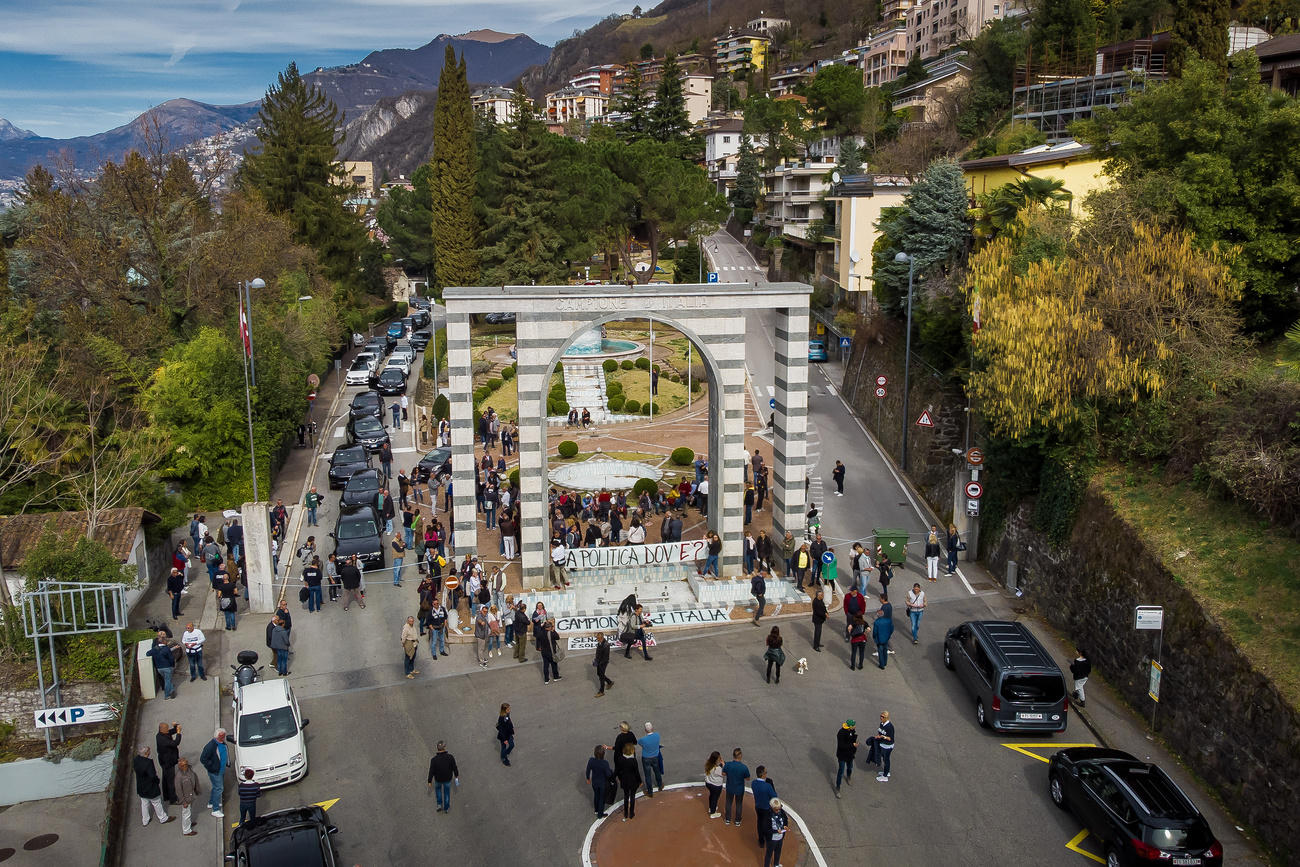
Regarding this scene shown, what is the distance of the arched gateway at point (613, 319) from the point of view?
86.2ft

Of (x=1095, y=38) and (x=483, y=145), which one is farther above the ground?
(x=1095, y=38)

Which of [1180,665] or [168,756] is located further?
[1180,665]

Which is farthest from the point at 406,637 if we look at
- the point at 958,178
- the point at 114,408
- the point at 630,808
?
the point at 958,178

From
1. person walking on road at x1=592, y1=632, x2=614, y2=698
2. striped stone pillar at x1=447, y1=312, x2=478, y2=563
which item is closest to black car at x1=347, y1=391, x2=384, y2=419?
striped stone pillar at x1=447, y1=312, x2=478, y2=563

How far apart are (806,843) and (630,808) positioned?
289 centimetres

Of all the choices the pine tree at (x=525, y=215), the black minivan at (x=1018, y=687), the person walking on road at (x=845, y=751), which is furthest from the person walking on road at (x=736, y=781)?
the pine tree at (x=525, y=215)

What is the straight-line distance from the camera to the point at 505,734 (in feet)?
60.3

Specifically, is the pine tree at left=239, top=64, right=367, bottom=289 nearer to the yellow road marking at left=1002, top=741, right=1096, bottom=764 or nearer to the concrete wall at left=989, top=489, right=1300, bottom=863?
the concrete wall at left=989, top=489, right=1300, bottom=863

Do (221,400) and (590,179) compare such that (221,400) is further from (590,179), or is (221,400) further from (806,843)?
(590,179)

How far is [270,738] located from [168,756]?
1.68m

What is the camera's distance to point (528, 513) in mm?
27125

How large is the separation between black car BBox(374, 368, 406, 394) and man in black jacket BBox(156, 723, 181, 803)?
→ 3750 cm

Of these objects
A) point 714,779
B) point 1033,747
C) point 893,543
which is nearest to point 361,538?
point 893,543

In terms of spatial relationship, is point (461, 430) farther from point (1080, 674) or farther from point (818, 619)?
point (1080, 674)
